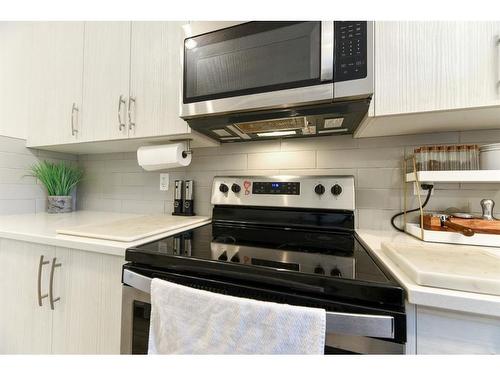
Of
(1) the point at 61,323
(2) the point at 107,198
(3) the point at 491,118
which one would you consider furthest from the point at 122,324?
(3) the point at 491,118

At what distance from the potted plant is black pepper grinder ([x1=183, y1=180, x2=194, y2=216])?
0.89m

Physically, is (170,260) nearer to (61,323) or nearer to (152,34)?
(61,323)

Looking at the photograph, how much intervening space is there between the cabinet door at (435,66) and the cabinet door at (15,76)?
6.71 feet

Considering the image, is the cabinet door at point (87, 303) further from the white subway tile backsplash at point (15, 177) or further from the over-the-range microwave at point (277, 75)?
the white subway tile backsplash at point (15, 177)

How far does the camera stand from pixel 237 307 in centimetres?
52

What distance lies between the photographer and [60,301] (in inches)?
34.6

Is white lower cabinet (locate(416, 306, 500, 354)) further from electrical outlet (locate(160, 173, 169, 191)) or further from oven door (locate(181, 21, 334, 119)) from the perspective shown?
electrical outlet (locate(160, 173, 169, 191))

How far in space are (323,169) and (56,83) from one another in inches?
65.4

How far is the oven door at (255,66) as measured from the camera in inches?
30.9

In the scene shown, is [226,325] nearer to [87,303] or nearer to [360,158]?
[87,303]

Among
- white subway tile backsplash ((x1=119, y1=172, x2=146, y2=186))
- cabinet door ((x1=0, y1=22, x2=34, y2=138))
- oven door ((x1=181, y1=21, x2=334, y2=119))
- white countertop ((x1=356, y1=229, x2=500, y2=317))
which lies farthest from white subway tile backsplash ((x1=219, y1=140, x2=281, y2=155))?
cabinet door ((x1=0, y1=22, x2=34, y2=138))

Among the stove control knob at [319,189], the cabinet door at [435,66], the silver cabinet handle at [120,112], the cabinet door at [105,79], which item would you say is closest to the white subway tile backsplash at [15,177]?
the cabinet door at [105,79]
